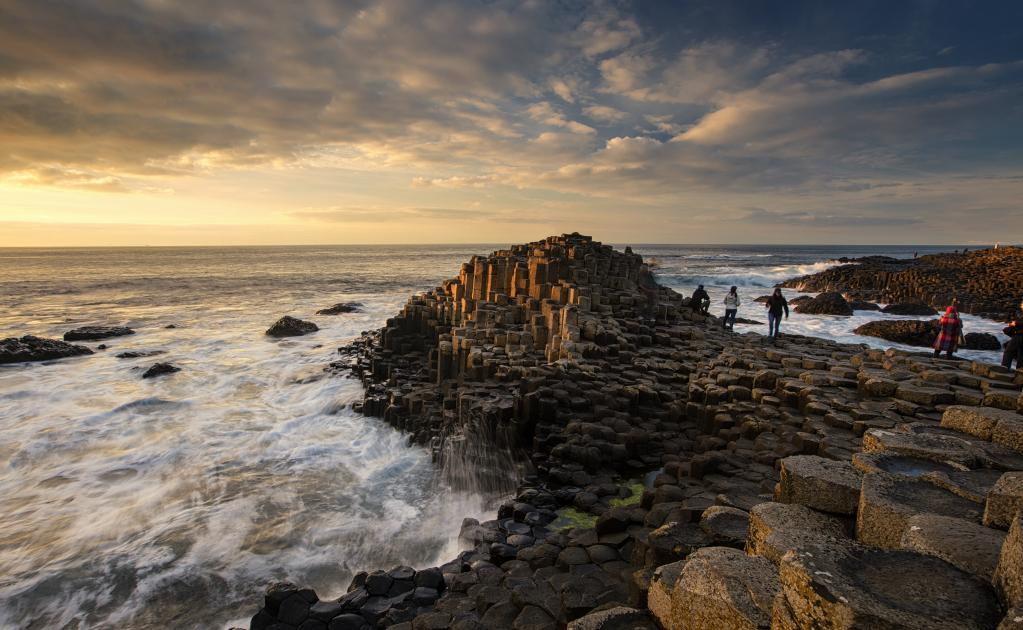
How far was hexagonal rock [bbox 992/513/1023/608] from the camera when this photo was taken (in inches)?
78.0

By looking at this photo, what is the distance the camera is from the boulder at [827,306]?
25906mm

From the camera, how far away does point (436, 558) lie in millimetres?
6746

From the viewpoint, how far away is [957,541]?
102 inches

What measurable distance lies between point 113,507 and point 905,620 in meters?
10.5

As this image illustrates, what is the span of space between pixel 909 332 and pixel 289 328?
25860mm

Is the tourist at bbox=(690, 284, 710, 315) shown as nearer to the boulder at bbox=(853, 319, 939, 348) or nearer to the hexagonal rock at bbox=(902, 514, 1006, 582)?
the boulder at bbox=(853, 319, 939, 348)

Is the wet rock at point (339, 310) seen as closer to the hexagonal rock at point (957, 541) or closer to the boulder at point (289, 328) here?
the boulder at point (289, 328)

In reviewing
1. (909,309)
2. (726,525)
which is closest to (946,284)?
(909,309)

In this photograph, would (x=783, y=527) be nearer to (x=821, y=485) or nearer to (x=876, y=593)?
(x=821, y=485)

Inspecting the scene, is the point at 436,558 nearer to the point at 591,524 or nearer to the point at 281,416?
the point at 591,524

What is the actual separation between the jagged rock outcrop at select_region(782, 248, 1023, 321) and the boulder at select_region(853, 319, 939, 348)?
307 inches

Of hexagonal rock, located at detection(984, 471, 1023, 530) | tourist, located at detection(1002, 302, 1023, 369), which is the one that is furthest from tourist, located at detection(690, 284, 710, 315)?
hexagonal rock, located at detection(984, 471, 1023, 530)

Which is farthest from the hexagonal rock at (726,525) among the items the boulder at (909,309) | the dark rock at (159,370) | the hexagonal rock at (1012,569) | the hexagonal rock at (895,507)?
the boulder at (909,309)

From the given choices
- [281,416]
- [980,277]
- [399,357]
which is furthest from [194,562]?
[980,277]
